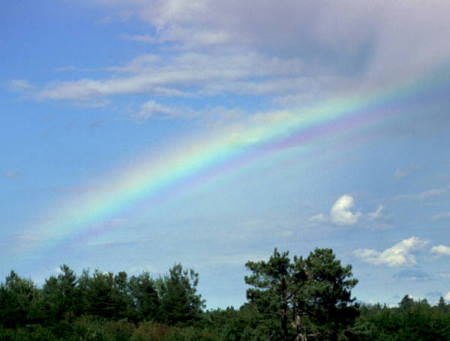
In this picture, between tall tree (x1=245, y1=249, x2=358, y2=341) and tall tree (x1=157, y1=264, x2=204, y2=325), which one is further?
tall tree (x1=157, y1=264, x2=204, y2=325)

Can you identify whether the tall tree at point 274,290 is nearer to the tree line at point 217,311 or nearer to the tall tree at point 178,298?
the tree line at point 217,311

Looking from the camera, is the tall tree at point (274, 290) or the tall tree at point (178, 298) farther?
the tall tree at point (178, 298)

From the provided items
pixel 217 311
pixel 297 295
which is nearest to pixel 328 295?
pixel 297 295

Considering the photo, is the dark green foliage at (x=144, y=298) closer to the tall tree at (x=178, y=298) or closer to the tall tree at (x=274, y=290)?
the tall tree at (x=178, y=298)

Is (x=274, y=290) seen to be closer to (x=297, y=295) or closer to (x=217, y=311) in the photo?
(x=297, y=295)

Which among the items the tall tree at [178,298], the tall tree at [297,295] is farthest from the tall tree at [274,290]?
the tall tree at [178,298]

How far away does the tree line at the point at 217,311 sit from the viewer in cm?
4616

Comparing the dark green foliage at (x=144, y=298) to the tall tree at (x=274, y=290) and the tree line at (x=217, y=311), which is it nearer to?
the tree line at (x=217, y=311)

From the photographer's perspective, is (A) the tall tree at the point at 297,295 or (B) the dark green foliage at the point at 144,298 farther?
(B) the dark green foliage at the point at 144,298

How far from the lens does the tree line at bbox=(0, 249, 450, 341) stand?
46.2m

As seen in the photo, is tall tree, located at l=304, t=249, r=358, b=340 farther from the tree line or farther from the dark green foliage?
the dark green foliage

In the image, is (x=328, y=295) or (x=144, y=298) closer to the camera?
(x=328, y=295)

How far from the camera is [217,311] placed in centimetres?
8419

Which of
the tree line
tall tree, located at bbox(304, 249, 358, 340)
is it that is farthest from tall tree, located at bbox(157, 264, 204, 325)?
tall tree, located at bbox(304, 249, 358, 340)
